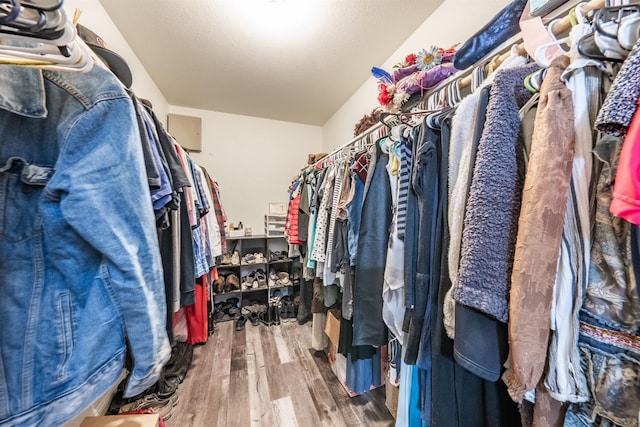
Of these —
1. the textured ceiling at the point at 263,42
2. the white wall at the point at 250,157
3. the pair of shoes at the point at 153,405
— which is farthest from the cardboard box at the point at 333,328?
the textured ceiling at the point at 263,42

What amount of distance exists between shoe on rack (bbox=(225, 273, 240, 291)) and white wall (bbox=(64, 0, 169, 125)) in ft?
6.13

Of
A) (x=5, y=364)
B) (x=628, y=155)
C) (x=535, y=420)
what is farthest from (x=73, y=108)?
(x=535, y=420)

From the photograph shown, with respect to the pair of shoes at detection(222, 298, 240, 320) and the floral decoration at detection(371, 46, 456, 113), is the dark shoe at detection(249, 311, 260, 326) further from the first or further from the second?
the floral decoration at detection(371, 46, 456, 113)

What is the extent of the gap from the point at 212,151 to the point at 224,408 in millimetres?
2511

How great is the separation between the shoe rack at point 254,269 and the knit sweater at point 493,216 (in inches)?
96.3

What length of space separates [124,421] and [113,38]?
2.14 metres

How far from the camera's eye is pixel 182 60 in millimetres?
1812

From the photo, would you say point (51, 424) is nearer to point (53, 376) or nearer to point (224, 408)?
point (53, 376)

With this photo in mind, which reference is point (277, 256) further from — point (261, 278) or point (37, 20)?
point (37, 20)

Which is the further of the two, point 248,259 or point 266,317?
point 248,259

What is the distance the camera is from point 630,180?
302 millimetres

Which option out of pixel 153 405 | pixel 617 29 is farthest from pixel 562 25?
pixel 153 405

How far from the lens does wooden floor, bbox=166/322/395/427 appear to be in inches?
51.6

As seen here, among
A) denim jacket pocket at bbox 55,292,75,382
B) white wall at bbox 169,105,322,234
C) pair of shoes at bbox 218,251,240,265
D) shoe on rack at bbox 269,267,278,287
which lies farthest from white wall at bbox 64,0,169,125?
shoe on rack at bbox 269,267,278,287
